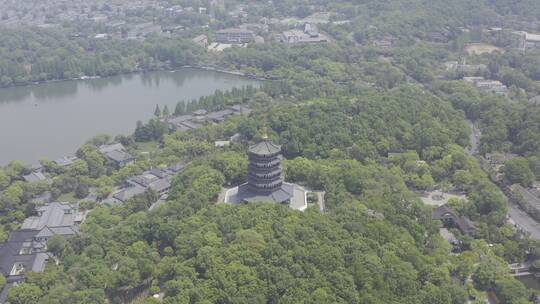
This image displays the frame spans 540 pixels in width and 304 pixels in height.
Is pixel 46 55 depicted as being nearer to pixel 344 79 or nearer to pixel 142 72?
pixel 142 72

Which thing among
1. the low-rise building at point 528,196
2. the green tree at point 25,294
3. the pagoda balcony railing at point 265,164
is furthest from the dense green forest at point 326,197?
the pagoda balcony railing at point 265,164

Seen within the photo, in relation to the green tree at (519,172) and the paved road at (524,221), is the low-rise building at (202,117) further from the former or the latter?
the paved road at (524,221)

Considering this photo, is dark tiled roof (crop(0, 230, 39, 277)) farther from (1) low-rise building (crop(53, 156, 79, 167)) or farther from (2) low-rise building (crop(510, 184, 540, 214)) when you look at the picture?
(2) low-rise building (crop(510, 184, 540, 214))

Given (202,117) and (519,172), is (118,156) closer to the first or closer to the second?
(202,117)

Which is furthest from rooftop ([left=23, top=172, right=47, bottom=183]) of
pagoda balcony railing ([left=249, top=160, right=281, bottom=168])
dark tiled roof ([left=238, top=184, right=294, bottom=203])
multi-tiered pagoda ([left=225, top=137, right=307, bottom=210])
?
pagoda balcony railing ([left=249, top=160, right=281, bottom=168])

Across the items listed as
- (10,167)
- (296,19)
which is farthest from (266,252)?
(296,19)

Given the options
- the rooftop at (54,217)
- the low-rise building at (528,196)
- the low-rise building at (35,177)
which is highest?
the low-rise building at (528,196)

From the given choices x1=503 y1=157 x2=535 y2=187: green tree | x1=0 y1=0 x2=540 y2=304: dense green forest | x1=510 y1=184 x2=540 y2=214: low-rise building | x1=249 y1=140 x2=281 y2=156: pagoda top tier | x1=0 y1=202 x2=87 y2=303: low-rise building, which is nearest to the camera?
x1=0 y1=0 x2=540 y2=304: dense green forest
